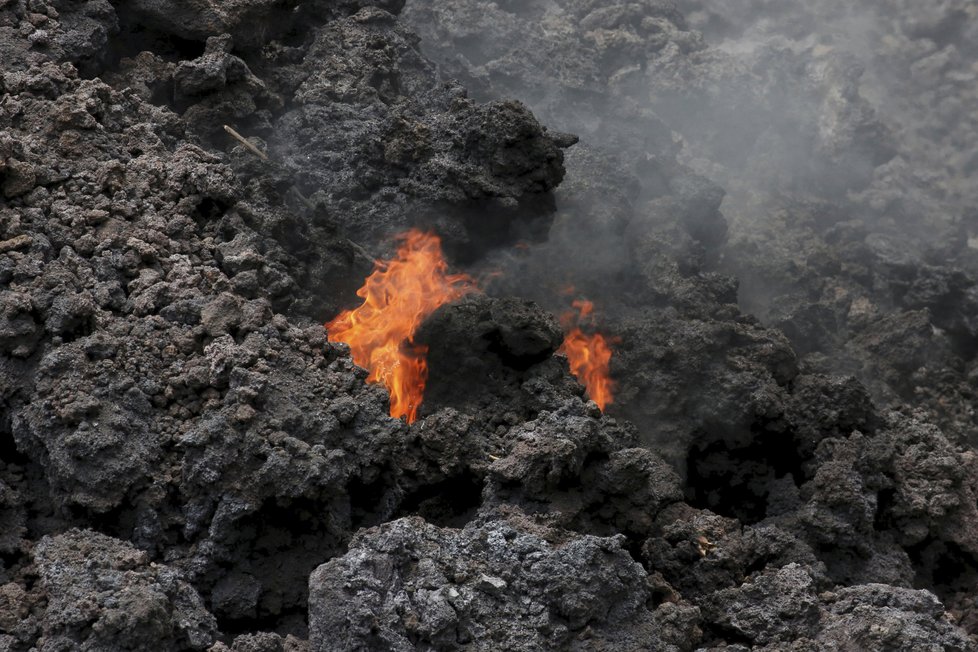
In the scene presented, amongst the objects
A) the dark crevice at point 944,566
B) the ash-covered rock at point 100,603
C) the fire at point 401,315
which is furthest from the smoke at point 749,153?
the ash-covered rock at point 100,603

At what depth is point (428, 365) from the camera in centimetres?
709

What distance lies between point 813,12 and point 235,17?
7684mm

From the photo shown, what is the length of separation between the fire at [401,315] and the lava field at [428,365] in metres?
0.02

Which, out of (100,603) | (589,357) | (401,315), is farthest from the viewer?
(589,357)

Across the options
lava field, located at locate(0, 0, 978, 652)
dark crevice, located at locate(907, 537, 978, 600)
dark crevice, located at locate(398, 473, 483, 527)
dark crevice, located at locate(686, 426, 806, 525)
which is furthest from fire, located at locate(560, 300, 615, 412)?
dark crevice, located at locate(907, 537, 978, 600)

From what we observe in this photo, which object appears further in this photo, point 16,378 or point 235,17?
point 235,17

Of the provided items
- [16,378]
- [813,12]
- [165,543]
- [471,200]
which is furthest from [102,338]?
[813,12]

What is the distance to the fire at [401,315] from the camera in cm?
707

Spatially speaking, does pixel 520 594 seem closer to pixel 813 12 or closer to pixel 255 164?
pixel 255 164

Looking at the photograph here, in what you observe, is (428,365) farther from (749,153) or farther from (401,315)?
(749,153)

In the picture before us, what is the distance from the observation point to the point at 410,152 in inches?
319

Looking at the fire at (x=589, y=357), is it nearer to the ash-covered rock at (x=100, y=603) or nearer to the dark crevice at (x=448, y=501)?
the dark crevice at (x=448, y=501)

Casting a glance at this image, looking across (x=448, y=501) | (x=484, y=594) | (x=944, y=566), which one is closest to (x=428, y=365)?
(x=448, y=501)

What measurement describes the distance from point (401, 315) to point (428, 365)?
20.5 inches
